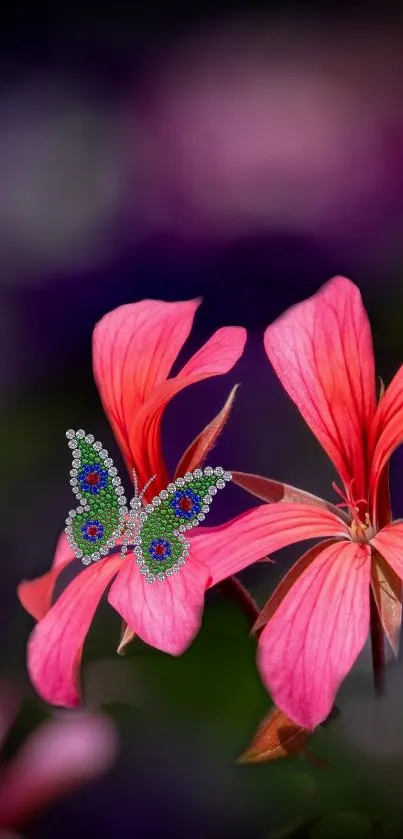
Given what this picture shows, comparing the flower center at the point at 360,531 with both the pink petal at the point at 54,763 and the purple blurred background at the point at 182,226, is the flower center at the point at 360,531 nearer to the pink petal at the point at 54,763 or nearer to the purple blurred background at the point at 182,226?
the purple blurred background at the point at 182,226

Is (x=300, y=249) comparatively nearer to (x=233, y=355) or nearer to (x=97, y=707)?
(x=233, y=355)

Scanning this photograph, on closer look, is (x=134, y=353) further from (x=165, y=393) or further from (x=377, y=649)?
(x=377, y=649)

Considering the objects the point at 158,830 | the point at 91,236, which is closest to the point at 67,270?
the point at 91,236

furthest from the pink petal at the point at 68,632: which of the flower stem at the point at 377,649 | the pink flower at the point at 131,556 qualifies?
the flower stem at the point at 377,649

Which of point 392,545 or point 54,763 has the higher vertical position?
point 392,545

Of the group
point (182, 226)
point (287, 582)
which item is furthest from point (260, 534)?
point (182, 226)

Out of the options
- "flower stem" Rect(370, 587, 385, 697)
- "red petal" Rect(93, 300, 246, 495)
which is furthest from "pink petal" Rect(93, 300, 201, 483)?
"flower stem" Rect(370, 587, 385, 697)
